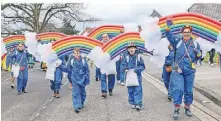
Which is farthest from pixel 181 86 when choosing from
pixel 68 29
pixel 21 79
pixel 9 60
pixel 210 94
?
pixel 68 29

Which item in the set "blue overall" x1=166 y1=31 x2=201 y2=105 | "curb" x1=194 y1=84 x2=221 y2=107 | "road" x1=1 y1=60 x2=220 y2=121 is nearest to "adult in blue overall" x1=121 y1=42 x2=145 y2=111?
"road" x1=1 y1=60 x2=220 y2=121

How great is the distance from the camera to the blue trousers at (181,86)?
27.0ft

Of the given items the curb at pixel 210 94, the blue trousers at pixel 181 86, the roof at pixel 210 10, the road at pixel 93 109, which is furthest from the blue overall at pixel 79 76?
the roof at pixel 210 10

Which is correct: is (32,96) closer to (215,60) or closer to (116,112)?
(116,112)

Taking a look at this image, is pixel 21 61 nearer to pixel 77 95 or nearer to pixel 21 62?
pixel 21 62

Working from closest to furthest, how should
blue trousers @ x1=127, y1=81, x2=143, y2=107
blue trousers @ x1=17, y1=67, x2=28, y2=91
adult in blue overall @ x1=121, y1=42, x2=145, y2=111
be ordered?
1. blue trousers @ x1=127, y1=81, x2=143, y2=107
2. adult in blue overall @ x1=121, y1=42, x2=145, y2=111
3. blue trousers @ x1=17, y1=67, x2=28, y2=91

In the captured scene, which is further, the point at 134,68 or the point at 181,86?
the point at 134,68

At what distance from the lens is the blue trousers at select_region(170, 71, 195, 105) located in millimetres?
8227

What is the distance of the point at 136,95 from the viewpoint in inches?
364

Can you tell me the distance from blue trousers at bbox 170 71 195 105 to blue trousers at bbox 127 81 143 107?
1105 millimetres

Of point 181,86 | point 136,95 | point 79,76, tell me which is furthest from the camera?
point 79,76

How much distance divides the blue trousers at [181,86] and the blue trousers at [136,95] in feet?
3.62

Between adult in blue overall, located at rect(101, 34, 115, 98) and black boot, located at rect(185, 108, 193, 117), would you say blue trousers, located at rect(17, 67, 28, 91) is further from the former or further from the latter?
black boot, located at rect(185, 108, 193, 117)

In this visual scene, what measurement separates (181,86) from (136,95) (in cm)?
135
